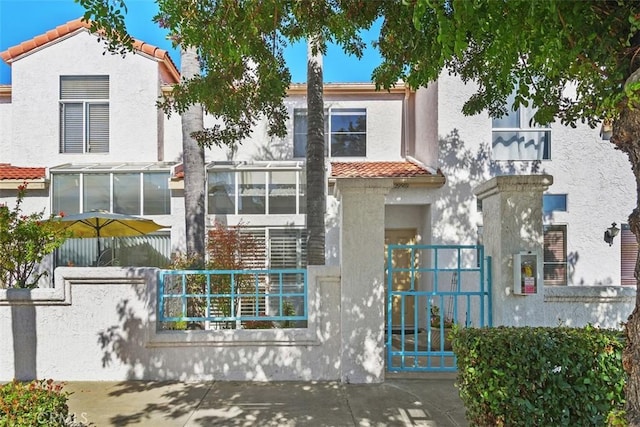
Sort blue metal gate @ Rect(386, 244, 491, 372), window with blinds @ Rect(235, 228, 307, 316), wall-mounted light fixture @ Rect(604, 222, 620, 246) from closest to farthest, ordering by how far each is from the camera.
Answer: blue metal gate @ Rect(386, 244, 491, 372) → wall-mounted light fixture @ Rect(604, 222, 620, 246) → window with blinds @ Rect(235, 228, 307, 316)

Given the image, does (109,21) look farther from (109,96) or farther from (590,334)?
(109,96)

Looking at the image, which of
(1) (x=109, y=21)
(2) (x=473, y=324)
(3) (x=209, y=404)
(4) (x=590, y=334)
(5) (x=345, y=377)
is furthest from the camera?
(2) (x=473, y=324)

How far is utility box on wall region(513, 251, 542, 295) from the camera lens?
5941 mm

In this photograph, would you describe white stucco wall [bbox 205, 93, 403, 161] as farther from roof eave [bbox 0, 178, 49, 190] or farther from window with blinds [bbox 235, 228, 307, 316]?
roof eave [bbox 0, 178, 49, 190]

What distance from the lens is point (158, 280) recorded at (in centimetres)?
645

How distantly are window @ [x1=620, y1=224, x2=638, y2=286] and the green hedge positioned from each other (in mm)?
8549

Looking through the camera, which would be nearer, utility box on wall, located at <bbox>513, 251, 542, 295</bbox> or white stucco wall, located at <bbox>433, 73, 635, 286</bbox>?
utility box on wall, located at <bbox>513, 251, 542, 295</bbox>

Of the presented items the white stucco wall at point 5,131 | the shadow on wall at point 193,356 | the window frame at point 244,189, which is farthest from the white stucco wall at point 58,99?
the shadow on wall at point 193,356

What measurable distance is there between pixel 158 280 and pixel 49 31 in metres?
9.97

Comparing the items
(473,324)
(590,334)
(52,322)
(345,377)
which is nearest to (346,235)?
(345,377)

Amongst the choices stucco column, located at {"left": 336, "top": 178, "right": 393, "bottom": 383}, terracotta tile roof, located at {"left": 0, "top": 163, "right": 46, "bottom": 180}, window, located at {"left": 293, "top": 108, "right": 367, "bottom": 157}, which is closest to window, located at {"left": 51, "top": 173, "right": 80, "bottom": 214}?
terracotta tile roof, located at {"left": 0, "top": 163, "right": 46, "bottom": 180}

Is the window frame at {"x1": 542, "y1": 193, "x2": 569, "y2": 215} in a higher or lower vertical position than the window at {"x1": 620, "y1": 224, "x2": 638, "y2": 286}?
higher

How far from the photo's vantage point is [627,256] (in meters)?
10.9

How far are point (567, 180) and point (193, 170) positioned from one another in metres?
8.70
